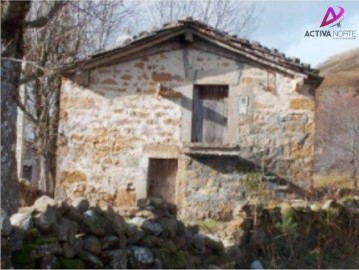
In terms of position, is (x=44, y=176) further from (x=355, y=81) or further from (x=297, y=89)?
(x=355, y=81)

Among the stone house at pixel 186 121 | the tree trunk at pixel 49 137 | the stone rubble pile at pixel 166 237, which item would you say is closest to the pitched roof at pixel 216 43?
the stone house at pixel 186 121

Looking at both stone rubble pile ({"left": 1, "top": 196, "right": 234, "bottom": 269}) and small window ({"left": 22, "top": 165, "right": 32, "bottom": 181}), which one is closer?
stone rubble pile ({"left": 1, "top": 196, "right": 234, "bottom": 269})

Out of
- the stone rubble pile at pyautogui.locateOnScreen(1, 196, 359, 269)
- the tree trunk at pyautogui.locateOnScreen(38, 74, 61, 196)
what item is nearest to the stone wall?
the stone rubble pile at pyautogui.locateOnScreen(1, 196, 359, 269)

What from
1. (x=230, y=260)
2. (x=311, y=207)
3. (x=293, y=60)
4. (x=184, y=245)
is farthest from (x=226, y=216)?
(x=184, y=245)

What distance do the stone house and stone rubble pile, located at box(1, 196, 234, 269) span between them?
4765mm

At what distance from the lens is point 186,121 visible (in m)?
11.7

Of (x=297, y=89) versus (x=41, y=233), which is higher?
(x=297, y=89)

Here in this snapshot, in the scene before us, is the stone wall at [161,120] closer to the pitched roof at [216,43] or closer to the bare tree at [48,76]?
the pitched roof at [216,43]

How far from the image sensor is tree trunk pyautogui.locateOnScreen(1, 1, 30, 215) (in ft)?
22.6

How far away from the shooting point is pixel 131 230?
18.6ft

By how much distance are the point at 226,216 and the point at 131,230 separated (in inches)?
236

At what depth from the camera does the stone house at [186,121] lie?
38.2ft

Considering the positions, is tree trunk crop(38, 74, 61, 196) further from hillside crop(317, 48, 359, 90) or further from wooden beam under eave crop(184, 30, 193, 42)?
hillside crop(317, 48, 359, 90)

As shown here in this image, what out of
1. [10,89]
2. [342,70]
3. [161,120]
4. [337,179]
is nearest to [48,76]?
[161,120]
